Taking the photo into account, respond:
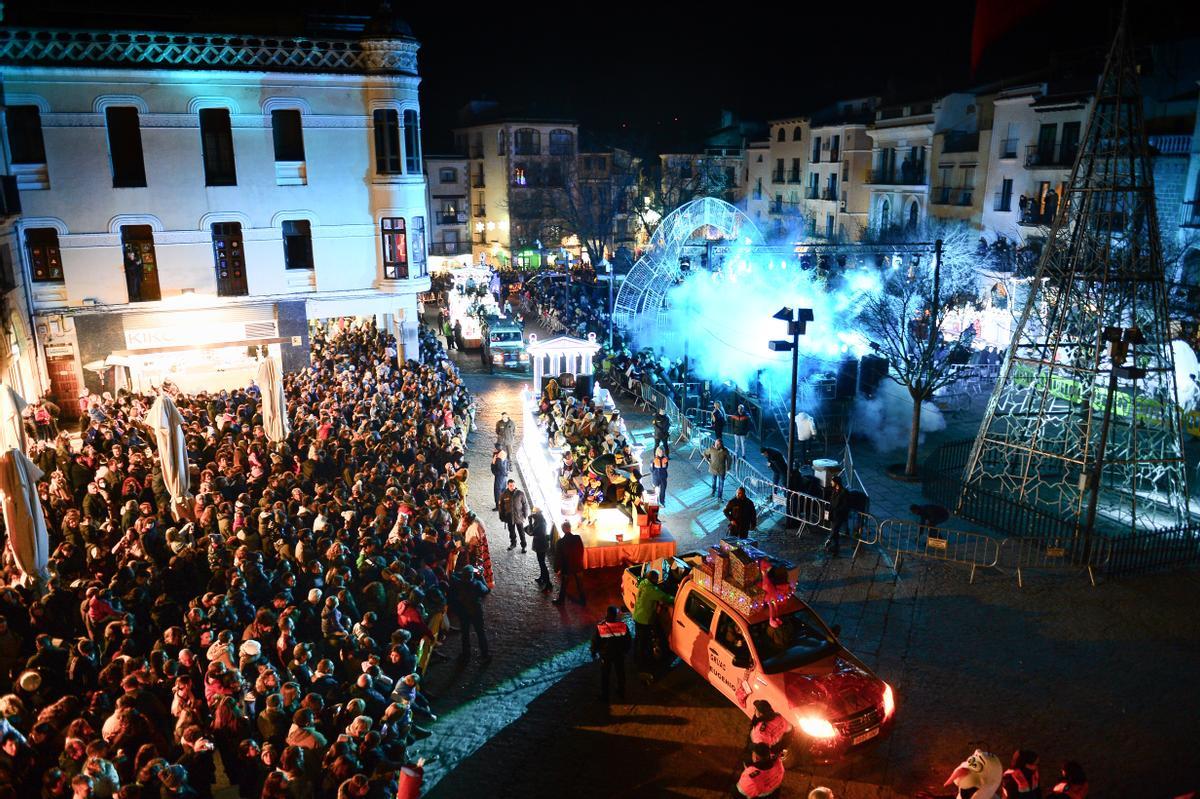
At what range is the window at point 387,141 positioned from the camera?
2511 cm

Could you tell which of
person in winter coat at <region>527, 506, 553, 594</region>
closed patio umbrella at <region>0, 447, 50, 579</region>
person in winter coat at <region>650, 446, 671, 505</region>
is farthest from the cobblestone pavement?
closed patio umbrella at <region>0, 447, 50, 579</region>

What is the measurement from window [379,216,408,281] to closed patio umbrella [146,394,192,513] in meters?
13.1

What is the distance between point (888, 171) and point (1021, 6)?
31.1 m

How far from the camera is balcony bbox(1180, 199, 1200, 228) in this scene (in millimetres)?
25734

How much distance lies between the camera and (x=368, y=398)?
63.9ft

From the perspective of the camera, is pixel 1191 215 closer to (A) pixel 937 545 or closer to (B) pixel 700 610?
(A) pixel 937 545

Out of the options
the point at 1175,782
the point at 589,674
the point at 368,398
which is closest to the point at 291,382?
the point at 368,398

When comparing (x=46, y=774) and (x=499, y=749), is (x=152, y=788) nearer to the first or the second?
(x=46, y=774)

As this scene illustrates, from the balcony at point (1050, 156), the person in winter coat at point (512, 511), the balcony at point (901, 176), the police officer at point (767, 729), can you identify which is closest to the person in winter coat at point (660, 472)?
the person in winter coat at point (512, 511)

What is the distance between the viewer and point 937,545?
1433cm

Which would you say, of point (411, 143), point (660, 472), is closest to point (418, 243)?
point (411, 143)

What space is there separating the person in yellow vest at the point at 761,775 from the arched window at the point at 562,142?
57.8 metres

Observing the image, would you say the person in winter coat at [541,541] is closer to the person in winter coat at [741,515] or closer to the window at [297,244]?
the person in winter coat at [741,515]

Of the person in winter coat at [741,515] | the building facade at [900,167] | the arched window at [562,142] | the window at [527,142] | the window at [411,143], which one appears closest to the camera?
the person in winter coat at [741,515]
